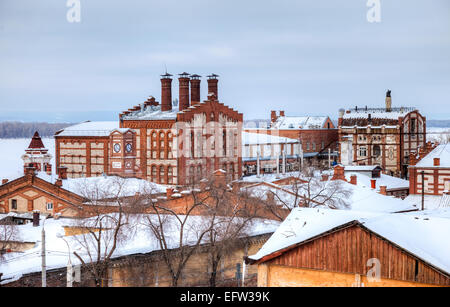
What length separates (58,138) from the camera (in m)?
58.1

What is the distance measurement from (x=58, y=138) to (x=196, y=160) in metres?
14.1

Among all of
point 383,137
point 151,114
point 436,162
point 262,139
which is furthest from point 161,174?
point 383,137

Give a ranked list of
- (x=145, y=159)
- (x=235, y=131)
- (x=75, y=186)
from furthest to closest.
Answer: (x=235, y=131)
(x=145, y=159)
(x=75, y=186)

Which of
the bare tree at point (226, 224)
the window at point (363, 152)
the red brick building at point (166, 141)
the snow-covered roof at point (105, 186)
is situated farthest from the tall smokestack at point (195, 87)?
the window at point (363, 152)

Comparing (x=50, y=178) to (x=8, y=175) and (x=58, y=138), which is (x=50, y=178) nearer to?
(x=8, y=175)

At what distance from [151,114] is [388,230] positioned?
40477 mm

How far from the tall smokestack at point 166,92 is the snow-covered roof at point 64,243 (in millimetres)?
22146

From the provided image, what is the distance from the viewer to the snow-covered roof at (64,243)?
2528 cm

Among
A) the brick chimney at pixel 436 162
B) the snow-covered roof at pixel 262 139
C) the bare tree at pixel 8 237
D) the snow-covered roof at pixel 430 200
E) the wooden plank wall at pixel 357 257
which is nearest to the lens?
the wooden plank wall at pixel 357 257

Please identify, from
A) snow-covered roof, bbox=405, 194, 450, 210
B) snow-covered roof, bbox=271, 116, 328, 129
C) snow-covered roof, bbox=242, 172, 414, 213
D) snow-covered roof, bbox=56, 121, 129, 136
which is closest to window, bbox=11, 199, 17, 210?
snow-covered roof, bbox=56, 121, 129, 136

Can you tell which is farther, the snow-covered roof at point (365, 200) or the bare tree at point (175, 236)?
the snow-covered roof at point (365, 200)

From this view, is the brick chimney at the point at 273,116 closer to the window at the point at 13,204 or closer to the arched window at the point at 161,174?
the arched window at the point at 161,174
